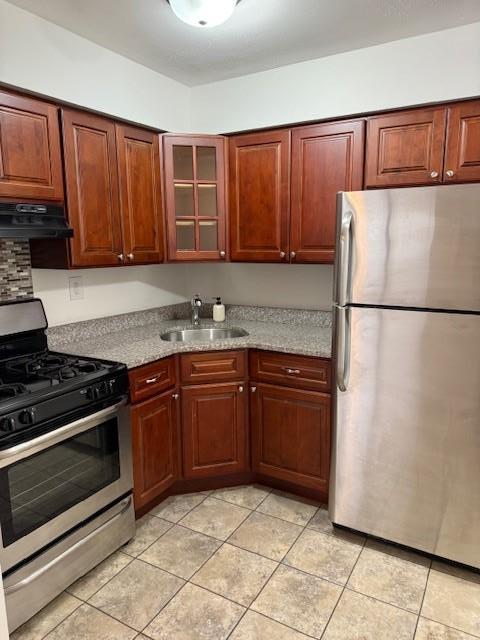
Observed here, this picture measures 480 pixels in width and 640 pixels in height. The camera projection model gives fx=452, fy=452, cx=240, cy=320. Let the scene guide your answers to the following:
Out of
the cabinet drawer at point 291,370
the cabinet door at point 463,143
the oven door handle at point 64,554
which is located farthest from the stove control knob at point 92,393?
the cabinet door at point 463,143

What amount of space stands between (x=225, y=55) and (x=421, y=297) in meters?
1.69

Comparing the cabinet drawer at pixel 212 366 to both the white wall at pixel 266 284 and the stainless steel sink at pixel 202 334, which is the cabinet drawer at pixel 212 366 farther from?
the white wall at pixel 266 284

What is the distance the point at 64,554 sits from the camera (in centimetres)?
187

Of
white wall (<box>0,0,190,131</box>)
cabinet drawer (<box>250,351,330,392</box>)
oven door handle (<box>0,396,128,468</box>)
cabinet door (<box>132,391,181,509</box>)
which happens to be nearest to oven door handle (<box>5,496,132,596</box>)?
cabinet door (<box>132,391,181,509</box>)

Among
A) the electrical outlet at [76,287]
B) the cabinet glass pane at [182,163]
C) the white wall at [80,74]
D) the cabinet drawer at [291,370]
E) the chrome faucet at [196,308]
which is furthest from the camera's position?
the chrome faucet at [196,308]

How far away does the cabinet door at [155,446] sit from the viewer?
89.9 inches

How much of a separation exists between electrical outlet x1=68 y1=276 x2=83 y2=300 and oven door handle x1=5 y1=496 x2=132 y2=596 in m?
1.16

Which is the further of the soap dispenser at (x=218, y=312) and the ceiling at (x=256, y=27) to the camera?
the soap dispenser at (x=218, y=312)

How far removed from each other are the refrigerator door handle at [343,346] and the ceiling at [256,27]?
1329mm

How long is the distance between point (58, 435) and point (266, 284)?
1.75m

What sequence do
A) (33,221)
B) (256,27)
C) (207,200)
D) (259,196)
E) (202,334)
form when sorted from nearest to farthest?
(33,221) → (256,27) → (259,196) → (207,200) → (202,334)

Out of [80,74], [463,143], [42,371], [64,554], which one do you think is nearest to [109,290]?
[42,371]

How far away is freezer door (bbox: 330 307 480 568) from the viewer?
187cm

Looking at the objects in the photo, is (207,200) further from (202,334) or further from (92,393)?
(92,393)
